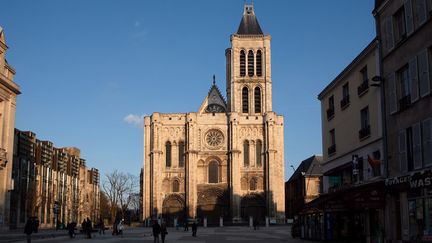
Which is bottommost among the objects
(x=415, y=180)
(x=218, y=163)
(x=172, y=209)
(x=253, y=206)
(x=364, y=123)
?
(x=172, y=209)

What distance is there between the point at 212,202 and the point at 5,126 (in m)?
40.7

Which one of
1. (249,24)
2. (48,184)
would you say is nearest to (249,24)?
(249,24)

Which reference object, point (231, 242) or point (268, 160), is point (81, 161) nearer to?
point (268, 160)

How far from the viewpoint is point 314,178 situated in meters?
84.8

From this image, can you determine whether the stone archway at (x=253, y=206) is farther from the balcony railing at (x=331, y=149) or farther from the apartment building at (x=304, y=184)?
the balcony railing at (x=331, y=149)

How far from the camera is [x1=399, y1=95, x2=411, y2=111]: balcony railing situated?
20.2m

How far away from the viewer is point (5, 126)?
155 feet

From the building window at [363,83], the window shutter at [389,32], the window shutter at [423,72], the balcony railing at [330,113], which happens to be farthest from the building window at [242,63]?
the window shutter at [423,72]

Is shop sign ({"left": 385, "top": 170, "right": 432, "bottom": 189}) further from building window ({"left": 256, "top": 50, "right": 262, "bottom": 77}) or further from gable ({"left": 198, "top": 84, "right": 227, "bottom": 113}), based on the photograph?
gable ({"left": 198, "top": 84, "right": 227, "bottom": 113})

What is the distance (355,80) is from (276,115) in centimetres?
5550

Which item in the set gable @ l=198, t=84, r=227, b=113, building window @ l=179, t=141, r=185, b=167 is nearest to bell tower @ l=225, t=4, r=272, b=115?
gable @ l=198, t=84, r=227, b=113

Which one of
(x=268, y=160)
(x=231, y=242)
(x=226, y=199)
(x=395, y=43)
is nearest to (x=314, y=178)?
(x=268, y=160)

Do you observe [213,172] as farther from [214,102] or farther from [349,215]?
[349,215]

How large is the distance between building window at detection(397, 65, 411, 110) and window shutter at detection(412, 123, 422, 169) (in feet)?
3.89
